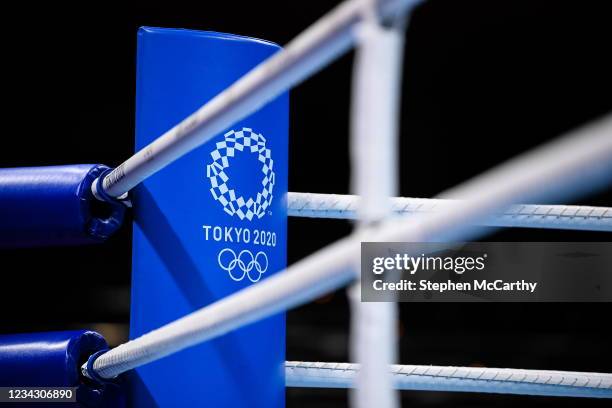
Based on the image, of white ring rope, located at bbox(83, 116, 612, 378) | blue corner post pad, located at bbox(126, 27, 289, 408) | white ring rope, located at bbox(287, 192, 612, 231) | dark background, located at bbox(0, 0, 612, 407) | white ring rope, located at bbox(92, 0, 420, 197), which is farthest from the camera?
dark background, located at bbox(0, 0, 612, 407)

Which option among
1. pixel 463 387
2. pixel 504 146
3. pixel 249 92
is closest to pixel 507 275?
pixel 463 387

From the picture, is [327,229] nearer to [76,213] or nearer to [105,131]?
[105,131]

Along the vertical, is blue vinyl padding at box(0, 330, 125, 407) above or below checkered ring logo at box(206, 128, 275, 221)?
below

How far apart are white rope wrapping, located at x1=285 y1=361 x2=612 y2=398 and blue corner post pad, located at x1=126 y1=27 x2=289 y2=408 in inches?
4.1

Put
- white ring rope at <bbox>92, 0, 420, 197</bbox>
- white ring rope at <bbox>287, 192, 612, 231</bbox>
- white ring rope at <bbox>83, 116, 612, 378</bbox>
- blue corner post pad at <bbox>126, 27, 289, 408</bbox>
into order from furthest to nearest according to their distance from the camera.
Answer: white ring rope at <bbox>287, 192, 612, 231</bbox> < blue corner post pad at <bbox>126, 27, 289, 408</bbox> < white ring rope at <bbox>92, 0, 420, 197</bbox> < white ring rope at <bbox>83, 116, 612, 378</bbox>

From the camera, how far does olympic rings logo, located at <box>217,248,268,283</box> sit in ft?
3.65

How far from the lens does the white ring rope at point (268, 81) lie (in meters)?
0.59

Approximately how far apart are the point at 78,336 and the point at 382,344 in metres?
0.68

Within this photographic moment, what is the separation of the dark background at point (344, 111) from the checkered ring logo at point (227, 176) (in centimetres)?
290

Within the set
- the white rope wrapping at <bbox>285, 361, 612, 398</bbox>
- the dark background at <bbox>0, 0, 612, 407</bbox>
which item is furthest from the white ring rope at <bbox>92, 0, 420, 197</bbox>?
the dark background at <bbox>0, 0, 612, 407</bbox>

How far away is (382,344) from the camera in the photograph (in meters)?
0.55

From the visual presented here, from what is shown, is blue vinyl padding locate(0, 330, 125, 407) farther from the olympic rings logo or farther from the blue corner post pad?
the olympic rings logo

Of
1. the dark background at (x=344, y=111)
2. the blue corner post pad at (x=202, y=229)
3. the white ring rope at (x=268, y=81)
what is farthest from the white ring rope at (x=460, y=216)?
the dark background at (x=344, y=111)

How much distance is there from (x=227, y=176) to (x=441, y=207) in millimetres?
304
